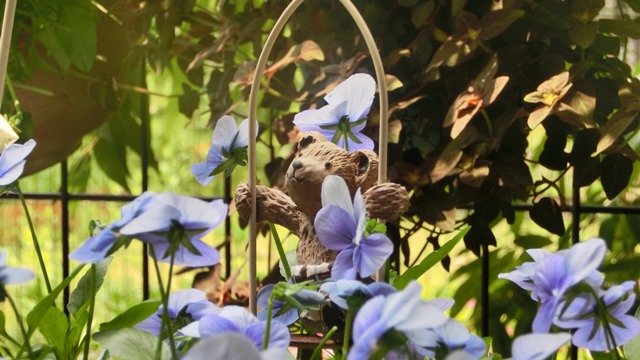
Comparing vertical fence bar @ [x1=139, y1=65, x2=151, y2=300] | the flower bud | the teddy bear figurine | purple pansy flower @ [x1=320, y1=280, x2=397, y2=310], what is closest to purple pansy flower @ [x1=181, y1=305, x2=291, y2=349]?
purple pansy flower @ [x1=320, y1=280, x2=397, y2=310]

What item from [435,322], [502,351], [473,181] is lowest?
[502,351]

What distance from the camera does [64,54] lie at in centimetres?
138

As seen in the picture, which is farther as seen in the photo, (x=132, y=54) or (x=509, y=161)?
(x=132, y=54)

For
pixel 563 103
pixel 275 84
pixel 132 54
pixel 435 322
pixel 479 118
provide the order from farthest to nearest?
1. pixel 132 54
2. pixel 275 84
3. pixel 479 118
4. pixel 563 103
5. pixel 435 322

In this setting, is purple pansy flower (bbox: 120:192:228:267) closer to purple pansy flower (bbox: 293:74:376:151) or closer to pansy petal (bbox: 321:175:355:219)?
pansy petal (bbox: 321:175:355:219)

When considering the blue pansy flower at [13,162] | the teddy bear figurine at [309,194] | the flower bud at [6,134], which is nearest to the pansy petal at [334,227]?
the teddy bear figurine at [309,194]

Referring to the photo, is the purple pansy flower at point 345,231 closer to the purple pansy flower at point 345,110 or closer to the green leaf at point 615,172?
the purple pansy flower at point 345,110

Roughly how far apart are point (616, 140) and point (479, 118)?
18 centimetres

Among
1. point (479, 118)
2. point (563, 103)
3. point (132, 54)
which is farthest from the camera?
point (132, 54)

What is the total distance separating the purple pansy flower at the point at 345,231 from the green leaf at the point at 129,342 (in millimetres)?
133

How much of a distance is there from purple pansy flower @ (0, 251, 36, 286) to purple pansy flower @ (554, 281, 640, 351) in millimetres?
277

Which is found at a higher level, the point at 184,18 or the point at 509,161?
the point at 184,18

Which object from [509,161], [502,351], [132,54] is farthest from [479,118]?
[132,54]

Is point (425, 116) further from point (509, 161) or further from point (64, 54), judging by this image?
point (64, 54)
